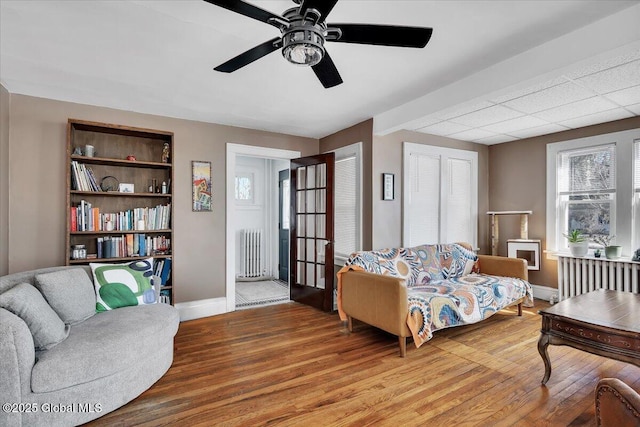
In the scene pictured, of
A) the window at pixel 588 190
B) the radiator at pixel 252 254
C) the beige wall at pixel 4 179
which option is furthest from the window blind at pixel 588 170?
the beige wall at pixel 4 179

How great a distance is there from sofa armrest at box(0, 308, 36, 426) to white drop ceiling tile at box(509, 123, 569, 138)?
211 inches

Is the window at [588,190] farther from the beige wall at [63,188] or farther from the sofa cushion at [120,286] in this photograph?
the sofa cushion at [120,286]

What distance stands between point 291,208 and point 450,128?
2432 millimetres

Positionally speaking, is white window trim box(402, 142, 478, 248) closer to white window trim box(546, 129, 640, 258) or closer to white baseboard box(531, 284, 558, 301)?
white baseboard box(531, 284, 558, 301)

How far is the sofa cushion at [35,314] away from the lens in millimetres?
1823

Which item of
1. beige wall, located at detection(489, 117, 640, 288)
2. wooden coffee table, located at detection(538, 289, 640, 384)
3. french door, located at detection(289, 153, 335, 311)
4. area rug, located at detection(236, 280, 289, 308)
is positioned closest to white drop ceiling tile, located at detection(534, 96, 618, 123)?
beige wall, located at detection(489, 117, 640, 288)

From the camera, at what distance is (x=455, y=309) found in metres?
2.96

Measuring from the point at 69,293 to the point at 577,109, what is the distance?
5.05 meters

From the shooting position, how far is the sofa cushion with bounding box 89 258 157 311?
8.57 feet

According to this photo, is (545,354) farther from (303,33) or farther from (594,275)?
(303,33)

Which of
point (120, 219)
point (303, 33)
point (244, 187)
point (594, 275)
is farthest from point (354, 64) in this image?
point (244, 187)

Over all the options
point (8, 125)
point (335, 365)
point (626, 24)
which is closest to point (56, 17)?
point (8, 125)

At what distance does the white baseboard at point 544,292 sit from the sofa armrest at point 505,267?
2.62 feet

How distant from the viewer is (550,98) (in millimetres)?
3117
